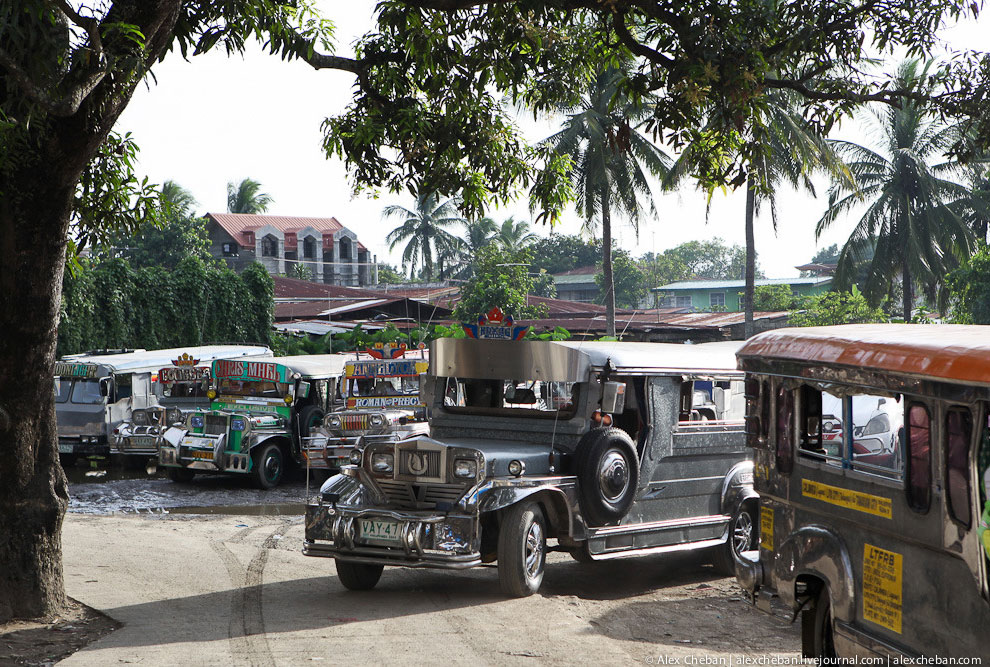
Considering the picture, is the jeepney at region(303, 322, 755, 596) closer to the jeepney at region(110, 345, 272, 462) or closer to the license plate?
the license plate

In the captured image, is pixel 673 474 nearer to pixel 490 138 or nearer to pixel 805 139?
pixel 490 138

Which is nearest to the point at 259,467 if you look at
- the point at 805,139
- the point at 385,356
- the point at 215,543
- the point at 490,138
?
the point at 385,356

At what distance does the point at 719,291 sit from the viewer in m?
55.8

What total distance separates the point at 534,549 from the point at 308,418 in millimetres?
9173

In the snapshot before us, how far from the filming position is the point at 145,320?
27625 mm

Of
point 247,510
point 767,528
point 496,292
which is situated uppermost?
point 496,292

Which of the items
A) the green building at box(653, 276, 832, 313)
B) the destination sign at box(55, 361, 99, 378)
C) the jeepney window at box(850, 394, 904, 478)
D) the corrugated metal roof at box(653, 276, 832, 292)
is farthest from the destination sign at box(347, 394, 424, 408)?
the green building at box(653, 276, 832, 313)

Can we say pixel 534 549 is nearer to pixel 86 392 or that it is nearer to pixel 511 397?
pixel 511 397

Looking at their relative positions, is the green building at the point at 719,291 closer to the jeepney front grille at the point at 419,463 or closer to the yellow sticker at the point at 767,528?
the jeepney front grille at the point at 419,463

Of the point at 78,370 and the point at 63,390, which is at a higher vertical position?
the point at 78,370

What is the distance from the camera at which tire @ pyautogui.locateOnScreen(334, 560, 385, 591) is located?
804 centimetres

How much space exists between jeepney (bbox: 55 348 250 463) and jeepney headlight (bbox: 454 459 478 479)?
11.7 metres

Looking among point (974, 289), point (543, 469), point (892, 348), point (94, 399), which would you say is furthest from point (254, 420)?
point (974, 289)

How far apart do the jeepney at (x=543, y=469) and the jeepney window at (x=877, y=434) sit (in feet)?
10.3
